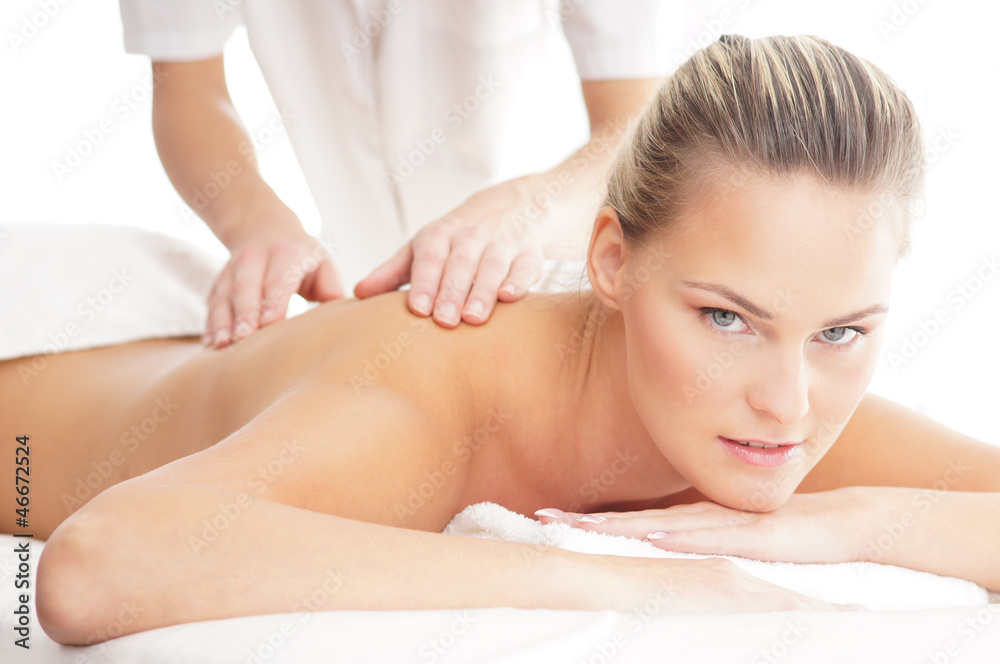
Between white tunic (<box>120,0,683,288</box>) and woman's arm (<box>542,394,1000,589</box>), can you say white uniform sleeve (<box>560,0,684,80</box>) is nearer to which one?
white tunic (<box>120,0,683,288</box>)

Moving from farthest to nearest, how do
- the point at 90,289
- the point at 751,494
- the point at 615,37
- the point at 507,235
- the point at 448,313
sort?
the point at 615,37
the point at 90,289
the point at 507,235
the point at 448,313
the point at 751,494

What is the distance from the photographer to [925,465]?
1.40 metres

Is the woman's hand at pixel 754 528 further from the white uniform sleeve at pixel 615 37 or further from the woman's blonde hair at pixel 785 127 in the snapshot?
the white uniform sleeve at pixel 615 37

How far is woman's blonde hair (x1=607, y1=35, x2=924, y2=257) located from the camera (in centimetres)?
106

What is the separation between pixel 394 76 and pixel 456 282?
0.87 meters

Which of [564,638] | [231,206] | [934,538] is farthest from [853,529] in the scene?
[231,206]

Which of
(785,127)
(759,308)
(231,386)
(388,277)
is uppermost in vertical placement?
(785,127)

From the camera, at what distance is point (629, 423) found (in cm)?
130

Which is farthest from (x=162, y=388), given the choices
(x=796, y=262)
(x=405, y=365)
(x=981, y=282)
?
(x=981, y=282)

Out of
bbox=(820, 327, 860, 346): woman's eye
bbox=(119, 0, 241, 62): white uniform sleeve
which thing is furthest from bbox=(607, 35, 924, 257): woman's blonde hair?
bbox=(119, 0, 241, 62): white uniform sleeve

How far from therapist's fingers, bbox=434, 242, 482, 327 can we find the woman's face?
255mm

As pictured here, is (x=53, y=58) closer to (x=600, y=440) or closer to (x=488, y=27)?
(x=488, y=27)

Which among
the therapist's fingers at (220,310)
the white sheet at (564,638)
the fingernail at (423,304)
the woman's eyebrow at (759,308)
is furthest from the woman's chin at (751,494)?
the therapist's fingers at (220,310)

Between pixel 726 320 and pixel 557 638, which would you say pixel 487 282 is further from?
pixel 557 638
